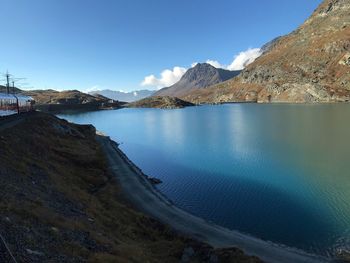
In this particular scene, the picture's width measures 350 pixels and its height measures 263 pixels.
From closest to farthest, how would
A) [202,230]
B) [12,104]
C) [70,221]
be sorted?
1. [70,221]
2. [202,230]
3. [12,104]

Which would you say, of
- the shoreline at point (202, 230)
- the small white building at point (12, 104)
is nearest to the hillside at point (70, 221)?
the shoreline at point (202, 230)

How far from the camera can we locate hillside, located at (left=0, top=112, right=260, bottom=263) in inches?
829

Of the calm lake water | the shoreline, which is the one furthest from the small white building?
the shoreline

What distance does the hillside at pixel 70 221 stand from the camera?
829 inches

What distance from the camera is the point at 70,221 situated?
27.1 metres

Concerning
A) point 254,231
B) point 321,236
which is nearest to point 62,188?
point 254,231

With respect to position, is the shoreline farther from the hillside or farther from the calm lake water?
the calm lake water

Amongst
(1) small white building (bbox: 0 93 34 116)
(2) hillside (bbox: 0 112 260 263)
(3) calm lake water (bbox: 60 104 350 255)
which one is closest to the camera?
(2) hillside (bbox: 0 112 260 263)

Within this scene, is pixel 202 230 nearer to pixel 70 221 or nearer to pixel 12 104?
pixel 70 221

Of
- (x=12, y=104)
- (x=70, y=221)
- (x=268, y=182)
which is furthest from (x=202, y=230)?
(x=12, y=104)

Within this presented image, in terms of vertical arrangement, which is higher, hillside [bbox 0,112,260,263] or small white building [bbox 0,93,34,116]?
small white building [bbox 0,93,34,116]

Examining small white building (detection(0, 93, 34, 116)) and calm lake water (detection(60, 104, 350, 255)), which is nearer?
calm lake water (detection(60, 104, 350, 255))

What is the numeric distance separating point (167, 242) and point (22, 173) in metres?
19.0

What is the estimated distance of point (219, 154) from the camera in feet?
269
